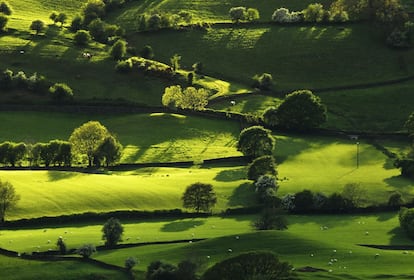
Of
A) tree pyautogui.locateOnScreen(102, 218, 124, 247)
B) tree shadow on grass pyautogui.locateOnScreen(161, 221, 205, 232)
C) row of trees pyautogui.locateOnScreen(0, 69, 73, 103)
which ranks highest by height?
row of trees pyautogui.locateOnScreen(0, 69, 73, 103)

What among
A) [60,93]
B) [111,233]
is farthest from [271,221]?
[60,93]

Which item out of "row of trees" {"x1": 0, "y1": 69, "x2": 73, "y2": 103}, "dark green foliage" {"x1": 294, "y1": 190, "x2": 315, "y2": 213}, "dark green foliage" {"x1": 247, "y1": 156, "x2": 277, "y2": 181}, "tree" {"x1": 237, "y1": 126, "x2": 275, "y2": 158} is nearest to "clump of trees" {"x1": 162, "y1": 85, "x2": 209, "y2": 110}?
"row of trees" {"x1": 0, "y1": 69, "x2": 73, "y2": 103}

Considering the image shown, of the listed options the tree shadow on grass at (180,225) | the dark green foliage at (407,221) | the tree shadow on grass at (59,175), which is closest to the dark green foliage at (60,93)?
the tree shadow on grass at (59,175)

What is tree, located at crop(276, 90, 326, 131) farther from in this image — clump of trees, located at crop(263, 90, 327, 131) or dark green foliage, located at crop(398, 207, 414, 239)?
dark green foliage, located at crop(398, 207, 414, 239)

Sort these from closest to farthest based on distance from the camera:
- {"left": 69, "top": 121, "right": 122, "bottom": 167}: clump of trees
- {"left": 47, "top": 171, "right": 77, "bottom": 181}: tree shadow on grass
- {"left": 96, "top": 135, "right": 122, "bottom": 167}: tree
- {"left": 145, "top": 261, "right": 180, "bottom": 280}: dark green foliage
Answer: {"left": 145, "top": 261, "right": 180, "bottom": 280}: dark green foliage < {"left": 47, "top": 171, "right": 77, "bottom": 181}: tree shadow on grass < {"left": 96, "top": 135, "right": 122, "bottom": 167}: tree < {"left": 69, "top": 121, "right": 122, "bottom": 167}: clump of trees

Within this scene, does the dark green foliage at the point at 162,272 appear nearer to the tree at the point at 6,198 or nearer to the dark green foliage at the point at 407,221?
the tree at the point at 6,198

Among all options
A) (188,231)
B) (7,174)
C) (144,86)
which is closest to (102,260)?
(188,231)

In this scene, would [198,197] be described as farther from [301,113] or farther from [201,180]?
[301,113]

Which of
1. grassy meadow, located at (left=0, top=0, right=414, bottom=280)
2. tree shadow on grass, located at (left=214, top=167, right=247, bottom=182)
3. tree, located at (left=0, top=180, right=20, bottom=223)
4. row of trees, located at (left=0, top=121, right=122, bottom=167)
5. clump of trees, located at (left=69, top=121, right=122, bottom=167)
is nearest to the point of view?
grassy meadow, located at (left=0, top=0, right=414, bottom=280)
